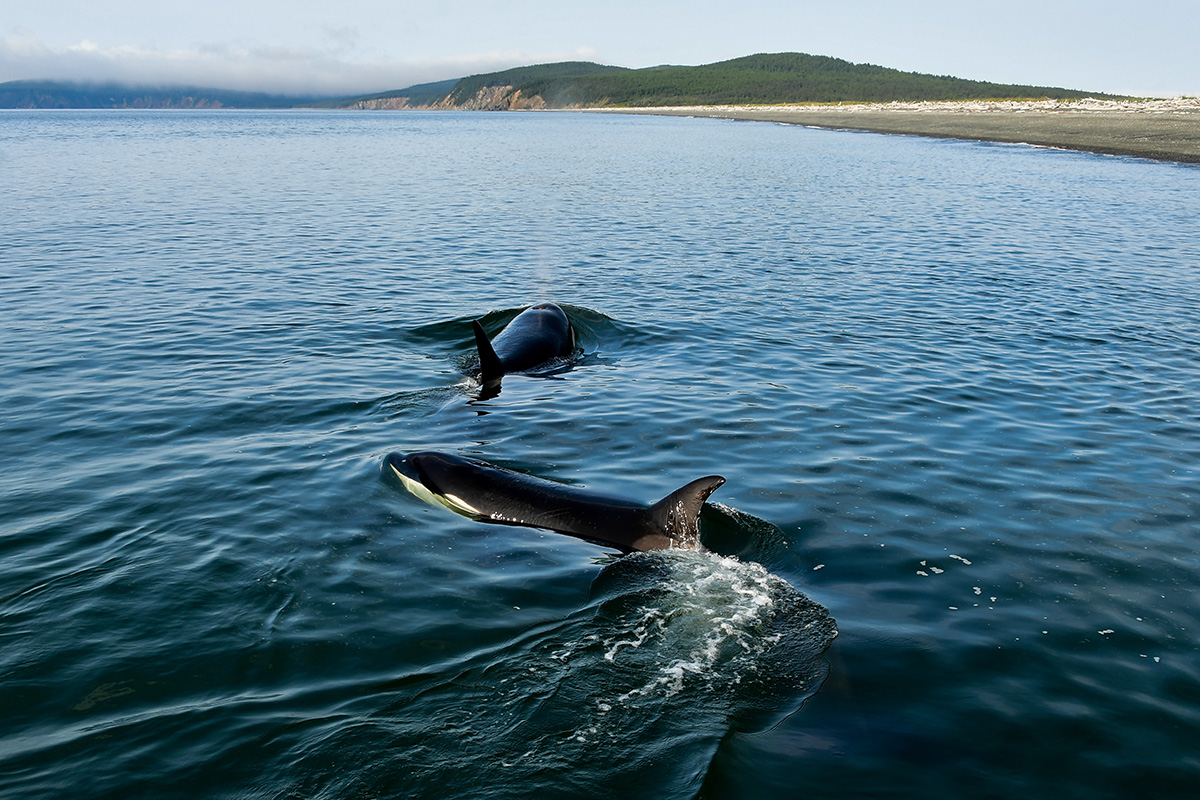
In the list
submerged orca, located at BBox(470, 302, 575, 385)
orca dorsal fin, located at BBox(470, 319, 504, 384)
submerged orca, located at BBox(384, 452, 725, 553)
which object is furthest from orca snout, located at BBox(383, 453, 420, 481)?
submerged orca, located at BBox(470, 302, 575, 385)

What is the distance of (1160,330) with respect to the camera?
52.0 feet

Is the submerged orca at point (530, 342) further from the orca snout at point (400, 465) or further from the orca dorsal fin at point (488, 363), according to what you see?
the orca snout at point (400, 465)

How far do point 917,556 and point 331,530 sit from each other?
5.83 m

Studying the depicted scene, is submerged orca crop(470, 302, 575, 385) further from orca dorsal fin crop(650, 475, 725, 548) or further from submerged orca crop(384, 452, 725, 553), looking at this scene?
orca dorsal fin crop(650, 475, 725, 548)

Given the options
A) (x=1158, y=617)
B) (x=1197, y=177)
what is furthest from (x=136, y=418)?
(x=1197, y=177)

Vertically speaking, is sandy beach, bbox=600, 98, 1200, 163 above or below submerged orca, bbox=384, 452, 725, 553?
above

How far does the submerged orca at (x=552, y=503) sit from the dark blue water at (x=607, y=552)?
224mm

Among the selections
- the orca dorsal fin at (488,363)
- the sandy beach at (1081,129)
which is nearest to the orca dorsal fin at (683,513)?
the orca dorsal fin at (488,363)

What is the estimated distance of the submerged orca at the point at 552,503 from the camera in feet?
24.6

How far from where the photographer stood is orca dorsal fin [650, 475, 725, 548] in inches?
286

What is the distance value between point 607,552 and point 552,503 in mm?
865

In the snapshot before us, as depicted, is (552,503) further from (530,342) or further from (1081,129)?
(1081,129)

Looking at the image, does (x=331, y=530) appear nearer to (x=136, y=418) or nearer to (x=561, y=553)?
(x=561, y=553)

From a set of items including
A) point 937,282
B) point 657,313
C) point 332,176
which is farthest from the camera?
point 332,176
